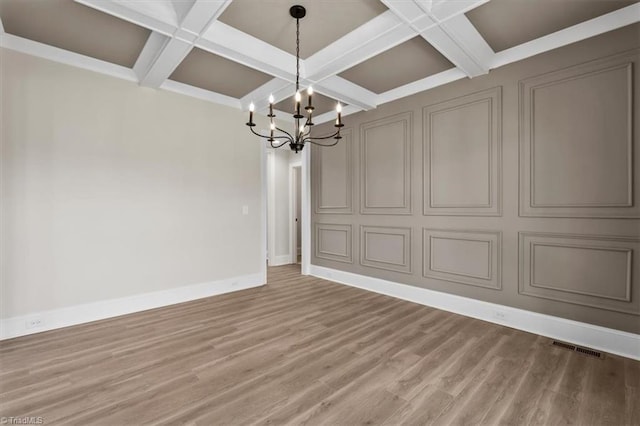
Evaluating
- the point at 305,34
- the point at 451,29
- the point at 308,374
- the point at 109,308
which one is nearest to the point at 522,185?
the point at 451,29

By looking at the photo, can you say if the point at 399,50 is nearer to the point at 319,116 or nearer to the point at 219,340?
the point at 319,116

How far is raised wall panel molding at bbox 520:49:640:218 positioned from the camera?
2500 mm

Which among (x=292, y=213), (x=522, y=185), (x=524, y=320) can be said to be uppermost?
(x=522, y=185)

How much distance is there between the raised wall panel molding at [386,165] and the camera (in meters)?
4.08

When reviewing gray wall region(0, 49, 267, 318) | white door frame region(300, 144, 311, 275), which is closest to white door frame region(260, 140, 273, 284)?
gray wall region(0, 49, 267, 318)

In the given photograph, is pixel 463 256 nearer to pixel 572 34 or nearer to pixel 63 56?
pixel 572 34

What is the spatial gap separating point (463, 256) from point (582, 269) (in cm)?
107

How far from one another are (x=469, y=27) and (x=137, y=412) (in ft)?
12.7

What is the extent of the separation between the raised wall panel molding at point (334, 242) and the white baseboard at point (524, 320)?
0.62 meters

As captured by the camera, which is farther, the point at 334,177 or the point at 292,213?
the point at 292,213

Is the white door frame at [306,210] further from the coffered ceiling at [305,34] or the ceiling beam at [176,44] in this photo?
the ceiling beam at [176,44]

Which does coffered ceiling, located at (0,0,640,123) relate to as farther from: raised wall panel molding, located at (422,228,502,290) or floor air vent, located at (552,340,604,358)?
floor air vent, located at (552,340,604,358)

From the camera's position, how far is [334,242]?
5129 millimetres

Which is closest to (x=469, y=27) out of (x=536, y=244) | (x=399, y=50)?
(x=399, y=50)
